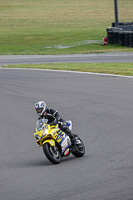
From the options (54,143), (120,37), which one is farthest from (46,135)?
(120,37)

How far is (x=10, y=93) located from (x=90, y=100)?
348 cm

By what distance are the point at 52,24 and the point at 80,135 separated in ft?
156

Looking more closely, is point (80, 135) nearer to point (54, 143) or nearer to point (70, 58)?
point (54, 143)

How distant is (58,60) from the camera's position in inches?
1129

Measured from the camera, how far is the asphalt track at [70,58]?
2745cm

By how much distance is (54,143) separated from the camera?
28.3 feet

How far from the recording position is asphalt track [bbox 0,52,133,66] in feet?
90.1

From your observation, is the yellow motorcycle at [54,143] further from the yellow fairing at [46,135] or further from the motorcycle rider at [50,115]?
the motorcycle rider at [50,115]

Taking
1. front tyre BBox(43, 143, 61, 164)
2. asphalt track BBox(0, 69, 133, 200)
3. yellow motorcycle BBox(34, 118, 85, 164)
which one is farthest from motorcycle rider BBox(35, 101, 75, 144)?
asphalt track BBox(0, 69, 133, 200)

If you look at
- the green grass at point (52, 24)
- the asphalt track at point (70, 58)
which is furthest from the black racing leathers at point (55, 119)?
the green grass at point (52, 24)

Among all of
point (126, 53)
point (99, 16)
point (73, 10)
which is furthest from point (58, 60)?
point (73, 10)

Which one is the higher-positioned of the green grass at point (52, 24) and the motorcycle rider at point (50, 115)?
the motorcycle rider at point (50, 115)

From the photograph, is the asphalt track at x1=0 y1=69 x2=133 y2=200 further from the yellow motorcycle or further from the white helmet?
the white helmet

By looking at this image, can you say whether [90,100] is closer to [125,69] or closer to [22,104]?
[22,104]
